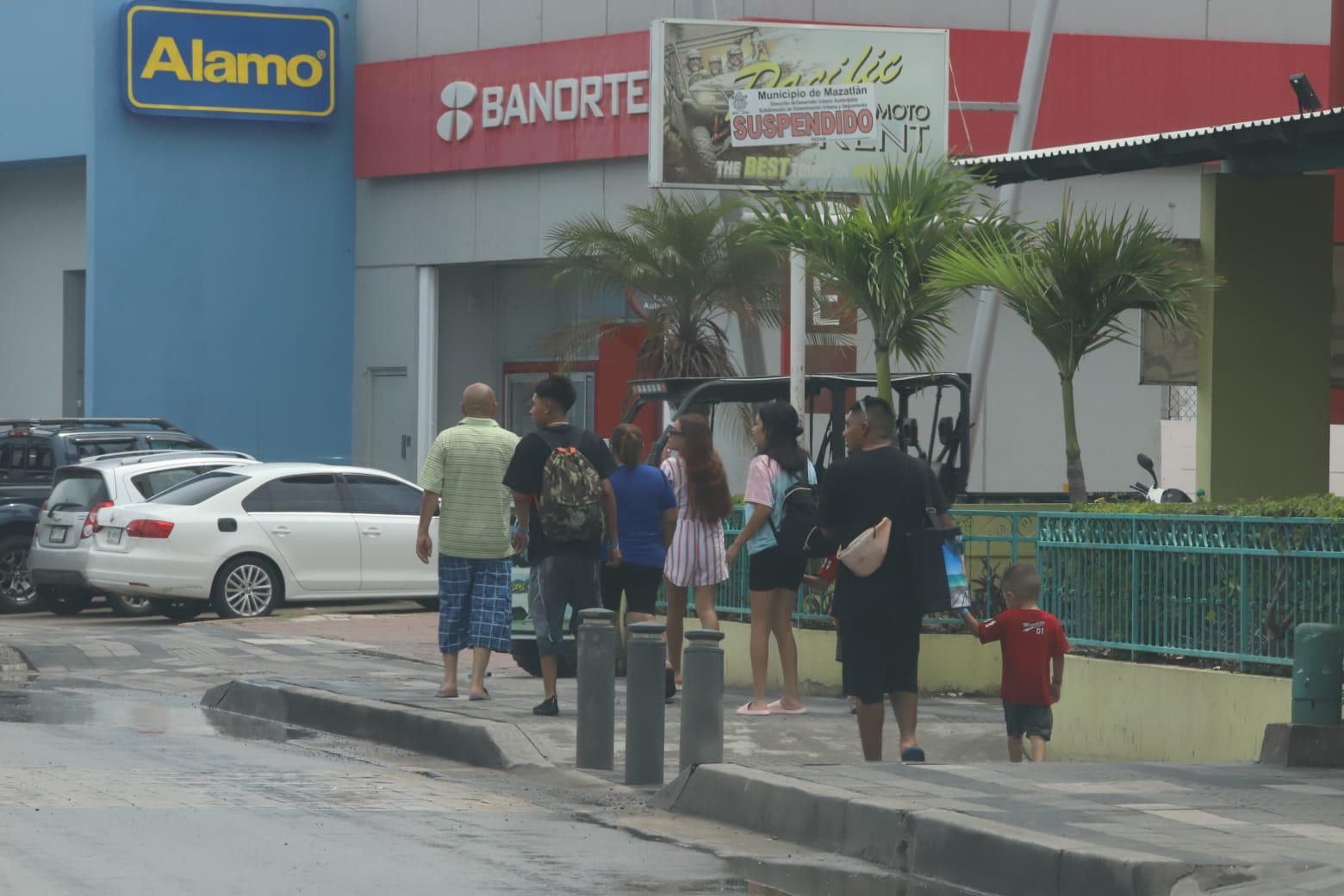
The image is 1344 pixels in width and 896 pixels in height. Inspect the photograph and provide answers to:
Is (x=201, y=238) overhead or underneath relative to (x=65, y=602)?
overhead

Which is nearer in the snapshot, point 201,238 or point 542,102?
point 542,102

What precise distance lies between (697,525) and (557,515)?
1.66m

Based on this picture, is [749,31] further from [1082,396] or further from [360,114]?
[360,114]

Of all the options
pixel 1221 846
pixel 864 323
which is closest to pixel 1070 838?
pixel 1221 846

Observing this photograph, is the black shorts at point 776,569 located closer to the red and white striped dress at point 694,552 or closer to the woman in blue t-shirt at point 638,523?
the red and white striped dress at point 694,552

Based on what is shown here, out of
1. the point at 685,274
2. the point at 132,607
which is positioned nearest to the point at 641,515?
the point at 132,607

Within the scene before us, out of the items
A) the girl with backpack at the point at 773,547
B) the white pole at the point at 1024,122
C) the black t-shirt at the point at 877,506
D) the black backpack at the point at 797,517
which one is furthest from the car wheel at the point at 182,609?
the black t-shirt at the point at 877,506

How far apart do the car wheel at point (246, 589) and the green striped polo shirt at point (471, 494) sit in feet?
25.5

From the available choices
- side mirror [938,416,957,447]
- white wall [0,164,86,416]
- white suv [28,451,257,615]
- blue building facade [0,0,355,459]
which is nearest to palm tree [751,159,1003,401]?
side mirror [938,416,957,447]

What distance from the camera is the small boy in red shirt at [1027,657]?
34.1 feet

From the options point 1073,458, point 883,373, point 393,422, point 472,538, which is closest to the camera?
point 472,538

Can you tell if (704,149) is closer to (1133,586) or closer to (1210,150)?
(1210,150)

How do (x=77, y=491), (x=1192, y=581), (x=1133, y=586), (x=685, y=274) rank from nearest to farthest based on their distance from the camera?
(x=1192, y=581), (x=1133, y=586), (x=77, y=491), (x=685, y=274)

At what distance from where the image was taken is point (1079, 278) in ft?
44.0
